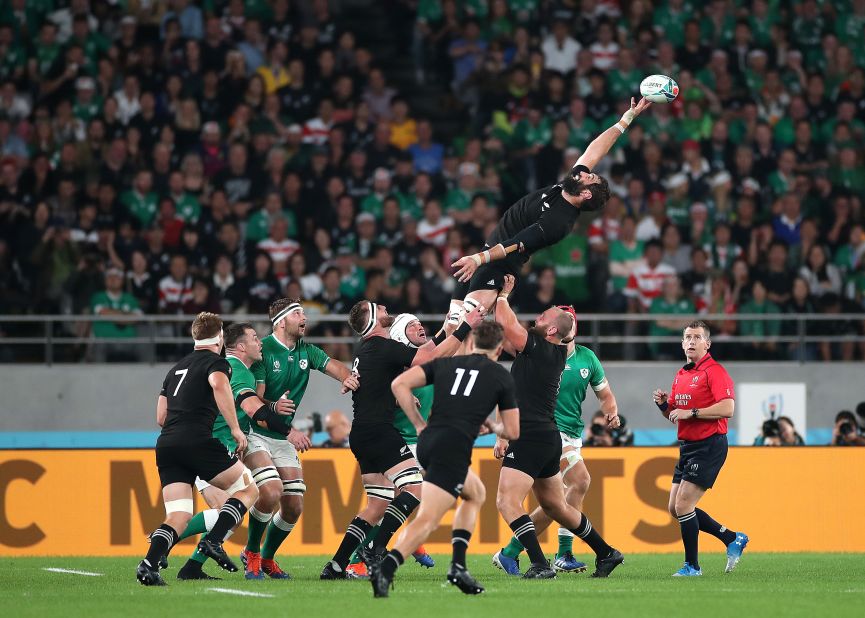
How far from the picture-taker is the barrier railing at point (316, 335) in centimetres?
1906

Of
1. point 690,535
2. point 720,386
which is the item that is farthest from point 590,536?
point 720,386

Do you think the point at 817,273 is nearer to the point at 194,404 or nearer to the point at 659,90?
the point at 659,90

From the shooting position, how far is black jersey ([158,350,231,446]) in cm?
1214

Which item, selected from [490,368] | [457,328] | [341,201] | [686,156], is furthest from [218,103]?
[490,368]

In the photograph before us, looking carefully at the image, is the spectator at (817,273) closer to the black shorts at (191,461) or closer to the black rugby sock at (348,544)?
the black rugby sock at (348,544)

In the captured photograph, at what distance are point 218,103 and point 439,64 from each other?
391 centimetres

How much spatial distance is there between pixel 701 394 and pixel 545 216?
8.23 feet

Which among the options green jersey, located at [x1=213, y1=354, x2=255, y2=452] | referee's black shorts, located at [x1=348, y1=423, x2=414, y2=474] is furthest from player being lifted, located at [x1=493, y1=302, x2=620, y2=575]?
green jersey, located at [x1=213, y1=354, x2=255, y2=452]

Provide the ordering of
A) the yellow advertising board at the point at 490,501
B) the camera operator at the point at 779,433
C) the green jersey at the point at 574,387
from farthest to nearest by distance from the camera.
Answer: the camera operator at the point at 779,433, the yellow advertising board at the point at 490,501, the green jersey at the point at 574,387

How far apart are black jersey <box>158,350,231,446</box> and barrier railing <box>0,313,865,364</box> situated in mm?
6235

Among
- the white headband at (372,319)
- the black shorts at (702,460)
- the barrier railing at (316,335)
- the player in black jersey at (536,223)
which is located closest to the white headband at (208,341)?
the white headband at (372,319)

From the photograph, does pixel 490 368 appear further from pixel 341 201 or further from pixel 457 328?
pixel 341 201

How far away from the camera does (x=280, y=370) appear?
13477 mm

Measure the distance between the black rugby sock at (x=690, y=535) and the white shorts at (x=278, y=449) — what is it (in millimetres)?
3685
